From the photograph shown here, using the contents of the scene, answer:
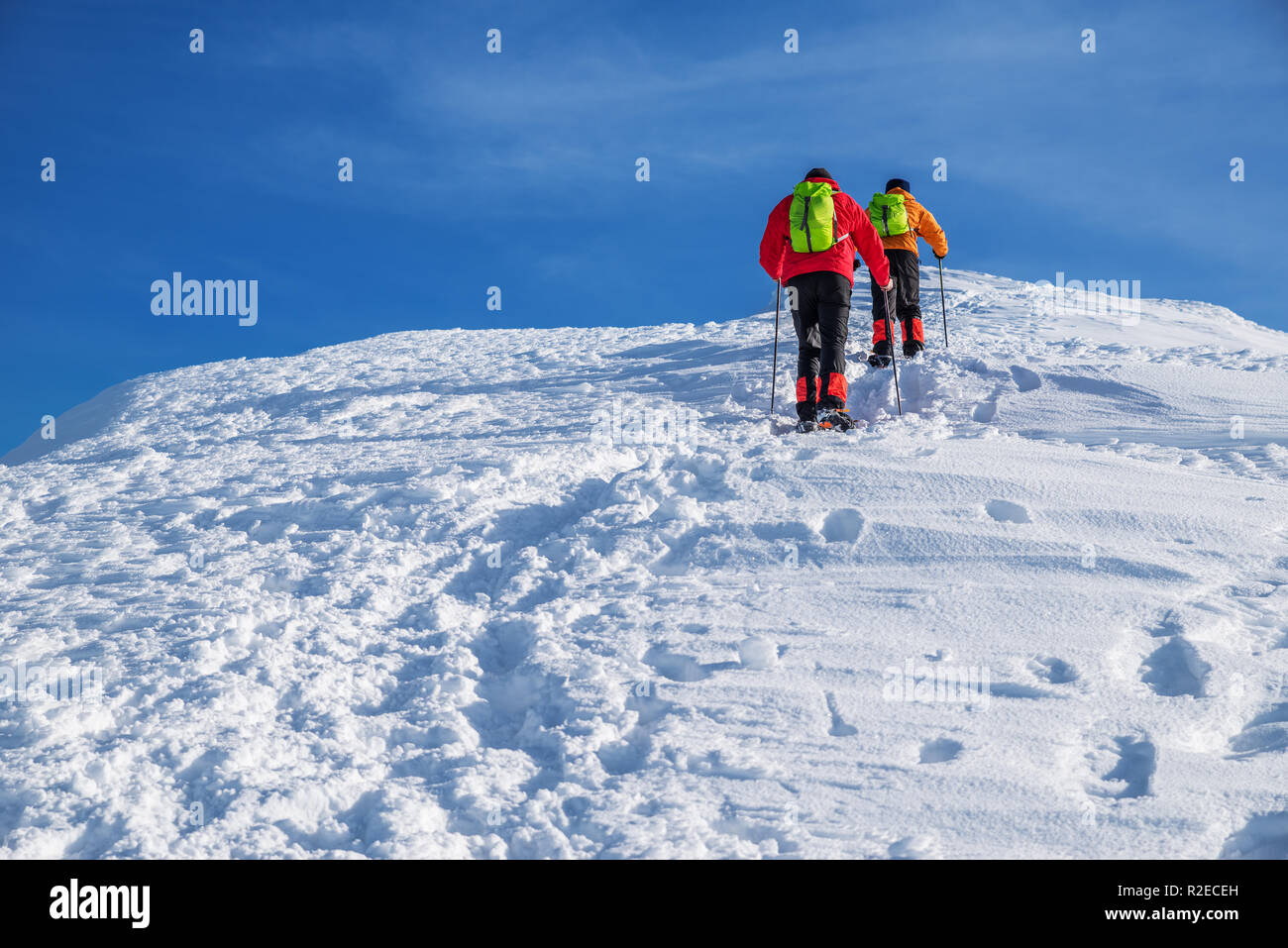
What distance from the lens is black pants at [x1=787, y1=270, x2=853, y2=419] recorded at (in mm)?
7695

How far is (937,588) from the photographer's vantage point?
4.79 metres

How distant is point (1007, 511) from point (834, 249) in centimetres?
333

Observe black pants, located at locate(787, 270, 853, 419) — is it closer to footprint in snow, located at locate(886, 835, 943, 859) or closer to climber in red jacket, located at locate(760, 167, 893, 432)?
climber in red jacket, located at locate(760, 167, 893, 432)

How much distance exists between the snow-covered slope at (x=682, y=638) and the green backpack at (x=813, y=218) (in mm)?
1776

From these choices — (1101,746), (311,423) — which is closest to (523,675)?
(1101,746)

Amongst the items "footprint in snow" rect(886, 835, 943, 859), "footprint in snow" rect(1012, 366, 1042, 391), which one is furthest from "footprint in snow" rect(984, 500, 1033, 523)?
"footprint in snow" rect(1012, 366, 1042, 391)

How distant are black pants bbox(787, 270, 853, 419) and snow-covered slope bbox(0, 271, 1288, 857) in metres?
0.69

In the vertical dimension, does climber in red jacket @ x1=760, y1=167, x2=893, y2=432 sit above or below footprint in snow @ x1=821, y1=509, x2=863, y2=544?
above

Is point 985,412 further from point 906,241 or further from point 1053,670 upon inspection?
point 1053,670

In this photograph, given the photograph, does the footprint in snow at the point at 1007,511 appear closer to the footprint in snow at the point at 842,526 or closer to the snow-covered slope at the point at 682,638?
the snow-covered slope at the point at 682,638

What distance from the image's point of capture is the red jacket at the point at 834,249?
25.7ft

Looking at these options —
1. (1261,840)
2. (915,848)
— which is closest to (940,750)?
(915,848)
